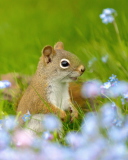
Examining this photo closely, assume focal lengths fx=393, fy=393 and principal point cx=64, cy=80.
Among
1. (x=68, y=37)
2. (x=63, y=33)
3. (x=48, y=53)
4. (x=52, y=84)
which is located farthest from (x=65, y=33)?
(x=52, y=84)

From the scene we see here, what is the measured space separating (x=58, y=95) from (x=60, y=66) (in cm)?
26

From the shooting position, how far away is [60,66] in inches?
137

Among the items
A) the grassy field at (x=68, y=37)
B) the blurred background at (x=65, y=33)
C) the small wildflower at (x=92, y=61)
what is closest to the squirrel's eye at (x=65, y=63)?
the grassy field at (x=68, y=37)

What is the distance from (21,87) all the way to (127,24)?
5.02 ft

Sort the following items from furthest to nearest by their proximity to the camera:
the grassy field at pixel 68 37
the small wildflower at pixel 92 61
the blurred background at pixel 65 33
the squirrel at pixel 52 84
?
the blurred background at pixel 65 33, the small wildflower at pixel 92 61, the grassy field at pixel 68 37, the squirrel at pixel 52 84

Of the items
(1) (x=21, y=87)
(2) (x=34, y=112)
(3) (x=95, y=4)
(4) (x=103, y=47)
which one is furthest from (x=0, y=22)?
(2) (x=34, y=112)

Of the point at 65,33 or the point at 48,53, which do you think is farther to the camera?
the point at 65,33

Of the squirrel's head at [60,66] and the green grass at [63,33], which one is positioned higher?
the green grass at [63,33]

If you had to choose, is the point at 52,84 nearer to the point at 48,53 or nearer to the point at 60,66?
the point at 60,66

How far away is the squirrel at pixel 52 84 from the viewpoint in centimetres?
345

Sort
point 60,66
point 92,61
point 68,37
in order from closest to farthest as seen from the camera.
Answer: point 60,66
point 92,61
point 68,37

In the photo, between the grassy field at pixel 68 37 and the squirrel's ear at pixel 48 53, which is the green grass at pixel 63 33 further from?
the squirrel's ear at pixel 48 53

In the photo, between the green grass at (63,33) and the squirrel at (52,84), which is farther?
the green grass at (63,33)

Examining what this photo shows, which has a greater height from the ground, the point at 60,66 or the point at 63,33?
the point at 63,33
